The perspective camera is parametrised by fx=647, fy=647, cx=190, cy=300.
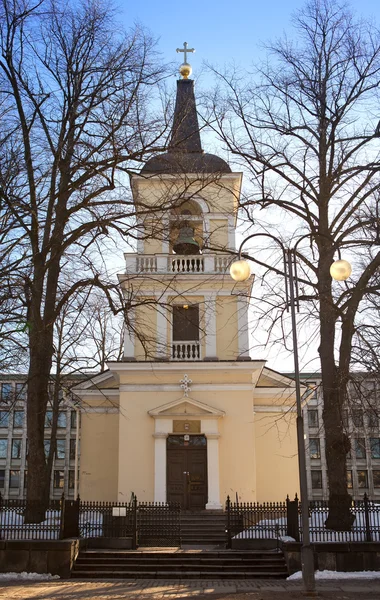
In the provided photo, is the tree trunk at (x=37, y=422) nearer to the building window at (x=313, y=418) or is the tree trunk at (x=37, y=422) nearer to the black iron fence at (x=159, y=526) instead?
the black iron fence at (x=159, y=526)

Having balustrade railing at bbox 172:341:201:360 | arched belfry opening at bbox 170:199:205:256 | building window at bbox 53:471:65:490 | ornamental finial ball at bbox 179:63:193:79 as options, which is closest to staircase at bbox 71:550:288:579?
balustrade railing at bbox 172:341:201:360

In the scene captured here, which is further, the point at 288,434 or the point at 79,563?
the point at 288,434

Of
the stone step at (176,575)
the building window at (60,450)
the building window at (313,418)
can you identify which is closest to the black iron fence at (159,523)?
the stone step at (176,575)

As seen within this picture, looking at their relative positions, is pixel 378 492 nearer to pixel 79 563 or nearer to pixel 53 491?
pixel 53 491

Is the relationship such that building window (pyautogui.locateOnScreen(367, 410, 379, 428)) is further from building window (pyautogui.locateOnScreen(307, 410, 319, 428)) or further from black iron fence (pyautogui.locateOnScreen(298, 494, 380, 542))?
building window (pyautogui.locateOnScreen(307, 410, 319, 428))

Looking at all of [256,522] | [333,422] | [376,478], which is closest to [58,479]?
[376,478]

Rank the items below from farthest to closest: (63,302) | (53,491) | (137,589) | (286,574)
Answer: (53,491)
(63,302)
(286,574)
(137,589)

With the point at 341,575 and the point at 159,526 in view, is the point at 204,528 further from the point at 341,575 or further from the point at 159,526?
the point at 341,575

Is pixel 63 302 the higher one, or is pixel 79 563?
pixel 63 302

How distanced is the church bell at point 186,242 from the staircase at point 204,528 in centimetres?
1007

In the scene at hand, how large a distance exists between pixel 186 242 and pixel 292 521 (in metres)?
11.9

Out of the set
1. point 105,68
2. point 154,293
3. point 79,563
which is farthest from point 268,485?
point 105,68

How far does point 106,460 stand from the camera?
27.6 meters

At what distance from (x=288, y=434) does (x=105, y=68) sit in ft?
55.9
